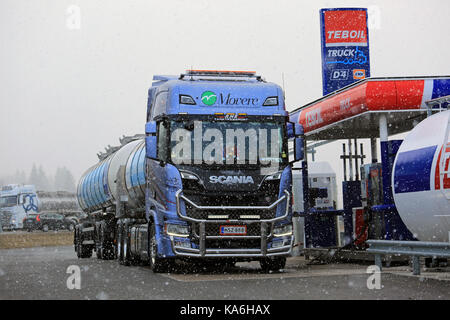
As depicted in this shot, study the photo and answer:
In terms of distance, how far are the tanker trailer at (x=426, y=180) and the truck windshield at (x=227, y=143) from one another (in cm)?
242

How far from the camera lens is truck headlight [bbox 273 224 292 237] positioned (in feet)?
48.9

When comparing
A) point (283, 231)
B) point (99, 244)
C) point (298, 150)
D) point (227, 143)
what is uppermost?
point (227, 143)

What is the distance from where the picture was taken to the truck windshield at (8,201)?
67.5 m

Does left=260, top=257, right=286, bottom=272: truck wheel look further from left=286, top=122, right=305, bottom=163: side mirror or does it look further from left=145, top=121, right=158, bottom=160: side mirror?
left=145, top=121, right=158, bottom=160: side mirror

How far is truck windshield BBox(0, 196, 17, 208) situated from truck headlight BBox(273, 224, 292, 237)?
5636cm

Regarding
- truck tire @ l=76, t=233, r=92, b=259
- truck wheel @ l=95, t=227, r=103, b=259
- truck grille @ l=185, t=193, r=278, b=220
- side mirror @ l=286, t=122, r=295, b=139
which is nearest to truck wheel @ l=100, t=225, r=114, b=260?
truck wheel @ l=95, t=227, r=103, b=259

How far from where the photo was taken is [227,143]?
49.3 ft

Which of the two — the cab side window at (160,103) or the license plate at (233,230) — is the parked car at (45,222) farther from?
the license plate at (233,230)

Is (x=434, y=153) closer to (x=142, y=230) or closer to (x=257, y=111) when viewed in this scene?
(x=257, y=111)

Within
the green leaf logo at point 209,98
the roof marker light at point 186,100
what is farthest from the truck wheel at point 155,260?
the green leaf logo at point 209,98

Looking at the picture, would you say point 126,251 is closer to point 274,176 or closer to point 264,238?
Answer: point 264,238

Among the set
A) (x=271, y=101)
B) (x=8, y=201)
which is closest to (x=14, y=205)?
(x=8, y=201)

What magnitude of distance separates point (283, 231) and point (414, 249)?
9.33 feet
